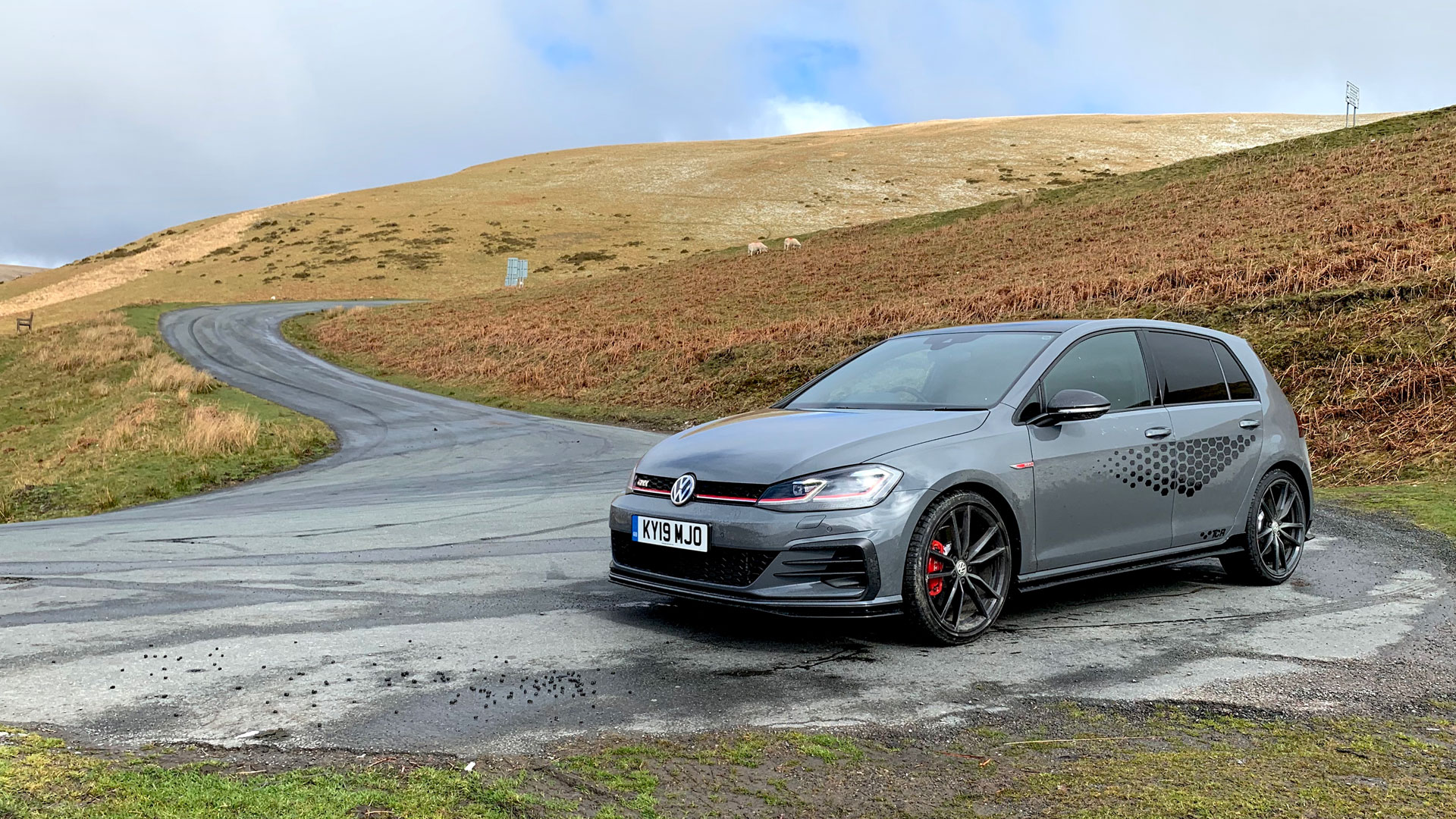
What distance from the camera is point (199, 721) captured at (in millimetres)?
4523

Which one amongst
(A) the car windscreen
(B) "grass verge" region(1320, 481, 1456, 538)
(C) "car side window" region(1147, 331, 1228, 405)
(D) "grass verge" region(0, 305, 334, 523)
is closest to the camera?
(A) the car windscreen

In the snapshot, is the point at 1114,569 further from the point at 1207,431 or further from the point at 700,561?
the point at 700,561

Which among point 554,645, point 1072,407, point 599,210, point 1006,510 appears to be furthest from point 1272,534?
point 599,210

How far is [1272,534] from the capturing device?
7.32 meters

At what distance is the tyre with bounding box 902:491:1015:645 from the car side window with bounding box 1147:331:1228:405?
1.74 m

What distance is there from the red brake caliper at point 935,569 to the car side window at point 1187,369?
2.07 m

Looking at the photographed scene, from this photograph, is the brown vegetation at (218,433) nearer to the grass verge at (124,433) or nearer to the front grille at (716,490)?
the grass verge at (124,433)

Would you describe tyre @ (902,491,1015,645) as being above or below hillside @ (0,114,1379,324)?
below

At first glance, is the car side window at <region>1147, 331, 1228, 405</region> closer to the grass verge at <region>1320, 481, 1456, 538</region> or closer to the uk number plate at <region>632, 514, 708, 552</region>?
the grass verge at <region>1320, 481, 1456, 538</region>

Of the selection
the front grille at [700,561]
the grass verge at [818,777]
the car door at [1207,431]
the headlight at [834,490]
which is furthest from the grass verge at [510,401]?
the grass verge at [818,777]

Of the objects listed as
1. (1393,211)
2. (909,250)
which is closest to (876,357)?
(1393,211)

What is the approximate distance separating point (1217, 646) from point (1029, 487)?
3.91 feet

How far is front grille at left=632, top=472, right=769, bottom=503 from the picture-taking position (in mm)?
5633

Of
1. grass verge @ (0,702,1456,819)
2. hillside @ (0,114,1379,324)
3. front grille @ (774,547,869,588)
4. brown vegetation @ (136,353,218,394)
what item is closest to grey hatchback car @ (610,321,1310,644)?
front grille @ (774,547,869,588)
